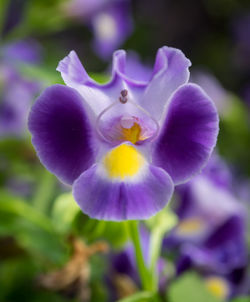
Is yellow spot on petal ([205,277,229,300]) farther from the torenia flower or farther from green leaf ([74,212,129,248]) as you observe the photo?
the torenia flower

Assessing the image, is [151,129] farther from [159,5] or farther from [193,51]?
[159,5]

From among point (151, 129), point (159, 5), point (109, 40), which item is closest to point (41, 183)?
point (151, 129)

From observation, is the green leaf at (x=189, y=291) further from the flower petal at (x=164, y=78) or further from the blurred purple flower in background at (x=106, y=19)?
the blurred purple flower in background at (x=106, y=19)

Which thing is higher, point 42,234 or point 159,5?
point 42,234

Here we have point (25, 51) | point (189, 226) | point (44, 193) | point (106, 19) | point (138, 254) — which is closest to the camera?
point (138, 254)

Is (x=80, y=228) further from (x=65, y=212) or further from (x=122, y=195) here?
(x=122, y=195)

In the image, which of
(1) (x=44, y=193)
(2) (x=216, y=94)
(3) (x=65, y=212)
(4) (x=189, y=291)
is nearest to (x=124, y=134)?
(3) (x=65, y=212)
